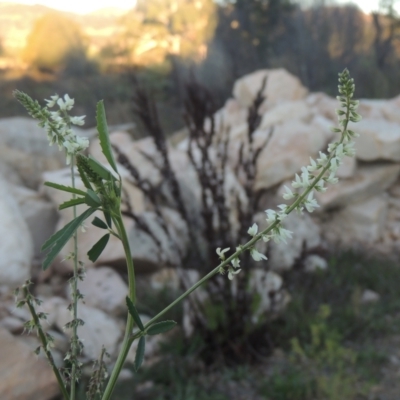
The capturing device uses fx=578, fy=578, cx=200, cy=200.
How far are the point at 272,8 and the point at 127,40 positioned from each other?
4.80 m

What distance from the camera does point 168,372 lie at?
3.04 m

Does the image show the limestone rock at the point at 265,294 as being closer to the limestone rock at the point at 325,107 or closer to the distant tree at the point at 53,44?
the limestone rock at the point at 325,107

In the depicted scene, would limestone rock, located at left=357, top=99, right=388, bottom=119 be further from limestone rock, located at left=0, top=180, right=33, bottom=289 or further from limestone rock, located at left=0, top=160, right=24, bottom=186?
limestone rock, located at left=0, top=180, right=33, bottom=289

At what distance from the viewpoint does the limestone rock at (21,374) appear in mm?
2463

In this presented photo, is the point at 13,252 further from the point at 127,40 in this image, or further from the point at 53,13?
the point at 53,13

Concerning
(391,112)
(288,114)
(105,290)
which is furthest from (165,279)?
(391,112)

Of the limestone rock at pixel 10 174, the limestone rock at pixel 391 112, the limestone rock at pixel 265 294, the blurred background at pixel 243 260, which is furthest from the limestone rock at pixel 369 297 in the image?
the limestone rock at pixel 391 112

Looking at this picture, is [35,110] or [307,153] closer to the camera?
[35,110]

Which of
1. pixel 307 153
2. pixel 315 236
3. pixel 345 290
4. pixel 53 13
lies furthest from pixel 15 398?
pixel 53 13

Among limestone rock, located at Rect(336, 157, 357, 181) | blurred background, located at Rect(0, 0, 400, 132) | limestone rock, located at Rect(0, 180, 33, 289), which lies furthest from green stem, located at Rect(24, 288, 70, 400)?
blurred background, located at Rect(0, 0, 400, 132)

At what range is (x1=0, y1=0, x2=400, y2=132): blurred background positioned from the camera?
14.2 m

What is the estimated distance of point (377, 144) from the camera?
6320 mm

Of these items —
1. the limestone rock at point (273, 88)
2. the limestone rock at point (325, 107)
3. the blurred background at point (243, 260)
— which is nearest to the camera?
the blurred background at point (243, 260)

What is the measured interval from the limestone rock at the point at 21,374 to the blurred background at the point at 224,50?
963 cm
